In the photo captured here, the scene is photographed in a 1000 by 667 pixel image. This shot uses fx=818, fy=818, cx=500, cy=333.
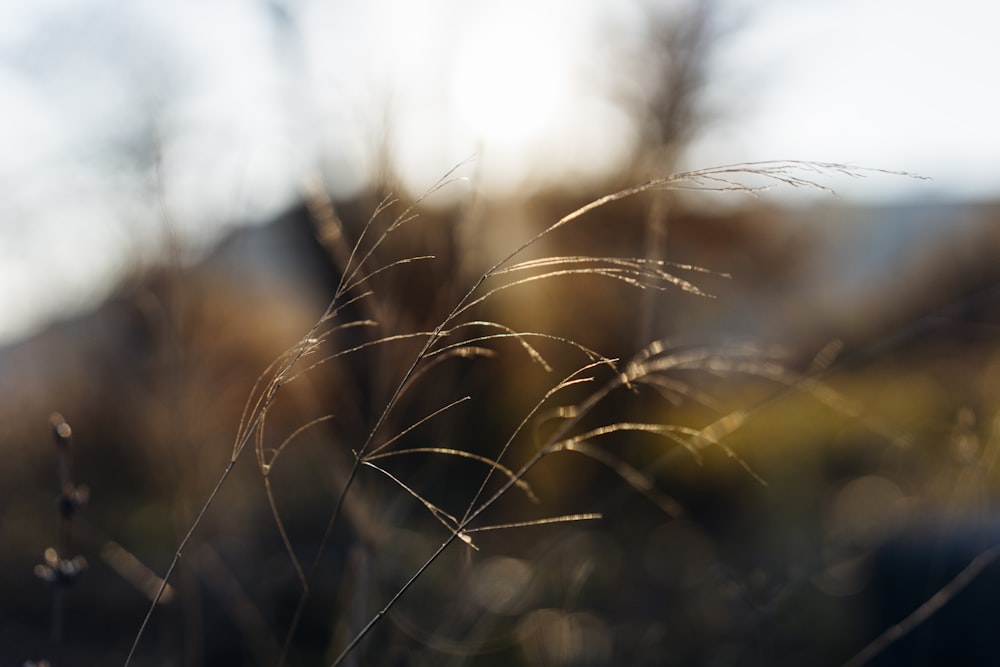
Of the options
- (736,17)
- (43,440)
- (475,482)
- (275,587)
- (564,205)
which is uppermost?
(736,17)

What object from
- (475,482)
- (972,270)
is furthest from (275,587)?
(972,270)

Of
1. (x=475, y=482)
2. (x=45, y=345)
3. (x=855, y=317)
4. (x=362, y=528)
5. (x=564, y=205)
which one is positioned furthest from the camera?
(x=855, y=317)

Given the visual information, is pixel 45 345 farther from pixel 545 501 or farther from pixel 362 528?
pixel 362 528

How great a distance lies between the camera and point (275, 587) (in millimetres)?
3660

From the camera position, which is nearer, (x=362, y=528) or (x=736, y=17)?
(x=362, y=528)

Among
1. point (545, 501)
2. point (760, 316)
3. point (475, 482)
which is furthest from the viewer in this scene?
point (760, 316)

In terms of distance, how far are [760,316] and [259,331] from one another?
6.96m

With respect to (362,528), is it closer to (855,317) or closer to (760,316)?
(855,317)

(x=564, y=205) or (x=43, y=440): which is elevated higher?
(x=564, y=205)

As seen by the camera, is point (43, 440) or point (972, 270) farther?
point (972, 270)

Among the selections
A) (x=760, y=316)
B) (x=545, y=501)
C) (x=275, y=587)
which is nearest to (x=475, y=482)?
(x=545, y=501)

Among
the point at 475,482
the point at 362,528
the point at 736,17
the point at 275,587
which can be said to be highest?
the point at 736,17

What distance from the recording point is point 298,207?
7043 mm

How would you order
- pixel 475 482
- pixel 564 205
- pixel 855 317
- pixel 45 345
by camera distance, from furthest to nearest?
pixel 855 317
pixel 564 205
pixel 45 345
pixel 475 482
